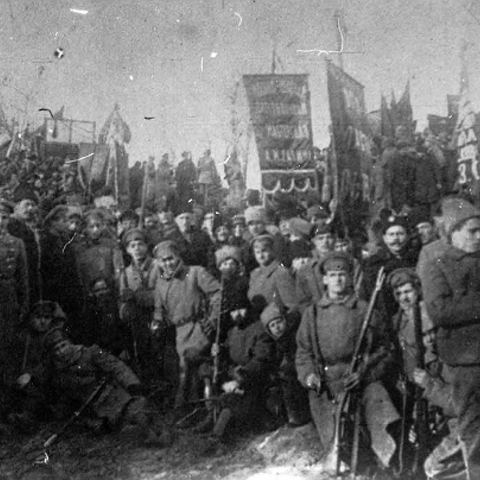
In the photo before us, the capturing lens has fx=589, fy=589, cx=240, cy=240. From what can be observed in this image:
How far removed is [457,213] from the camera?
3566mm

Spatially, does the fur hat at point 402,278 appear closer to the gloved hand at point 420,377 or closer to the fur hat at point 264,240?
the gloved hand at point 420,377

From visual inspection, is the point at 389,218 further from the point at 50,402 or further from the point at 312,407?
the point at 50,402

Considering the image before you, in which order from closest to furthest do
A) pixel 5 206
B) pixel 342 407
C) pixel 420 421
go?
pixel 420 421
pixel 342 407
pixel 5 206

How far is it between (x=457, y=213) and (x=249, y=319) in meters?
→ 1.47

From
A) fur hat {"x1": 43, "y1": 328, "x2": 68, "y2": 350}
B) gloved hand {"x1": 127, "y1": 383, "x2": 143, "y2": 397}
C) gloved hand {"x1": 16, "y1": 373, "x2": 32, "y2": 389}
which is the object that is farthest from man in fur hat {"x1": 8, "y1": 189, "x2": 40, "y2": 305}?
gloved hand {"x1": 127, "y1": 383, "x2": 143, "y2": 397}

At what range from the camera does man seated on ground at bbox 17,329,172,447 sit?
390 centimetres

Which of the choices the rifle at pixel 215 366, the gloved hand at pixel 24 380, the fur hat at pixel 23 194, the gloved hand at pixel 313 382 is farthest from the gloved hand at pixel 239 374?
the fur hat at pixel 23 194

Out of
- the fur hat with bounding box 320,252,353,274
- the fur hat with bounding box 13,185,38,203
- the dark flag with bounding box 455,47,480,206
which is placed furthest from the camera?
the fur hat with bounding box 13,185,38,203

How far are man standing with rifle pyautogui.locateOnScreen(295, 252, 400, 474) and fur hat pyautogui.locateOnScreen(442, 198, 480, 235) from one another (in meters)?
0.51

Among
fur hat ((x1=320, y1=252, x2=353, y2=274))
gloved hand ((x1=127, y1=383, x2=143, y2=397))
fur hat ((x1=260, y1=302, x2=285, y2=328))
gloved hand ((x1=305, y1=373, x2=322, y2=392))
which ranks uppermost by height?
fur hat ((x1=320, y1=252, x2=353, y2=274))

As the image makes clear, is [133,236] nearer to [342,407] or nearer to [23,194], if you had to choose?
[23,194]

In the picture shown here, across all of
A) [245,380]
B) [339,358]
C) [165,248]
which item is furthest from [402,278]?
[165,248]

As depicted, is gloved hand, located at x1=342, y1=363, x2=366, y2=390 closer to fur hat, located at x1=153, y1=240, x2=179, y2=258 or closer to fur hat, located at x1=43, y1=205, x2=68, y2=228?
fur hat, located at x1=153, y1=240, x2=179, y2=258

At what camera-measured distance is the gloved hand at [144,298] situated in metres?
4.14
